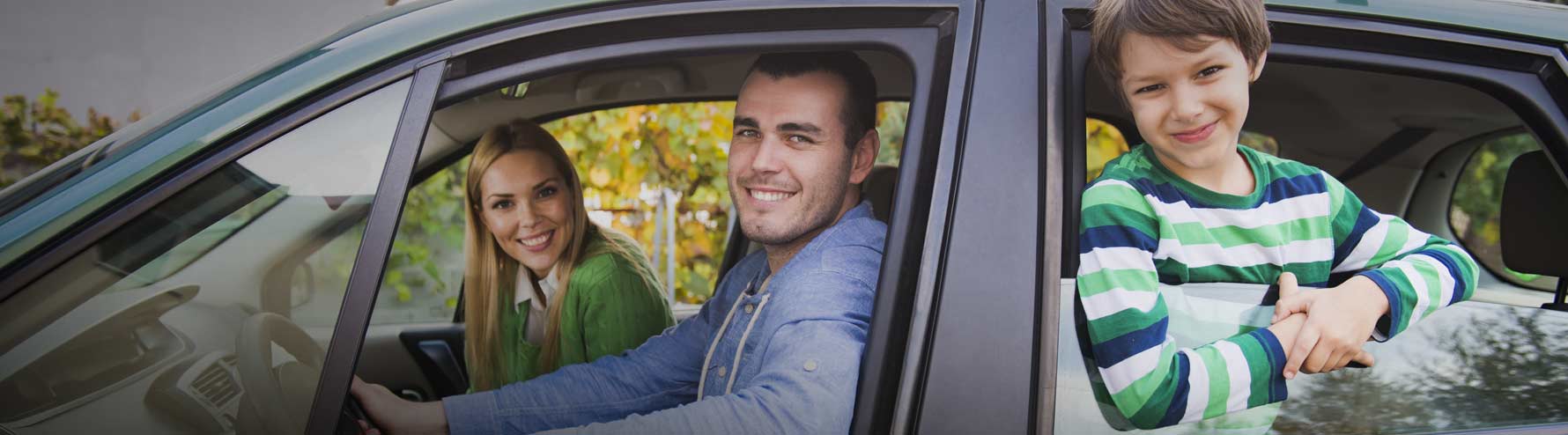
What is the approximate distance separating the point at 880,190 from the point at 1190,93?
4.06 ft

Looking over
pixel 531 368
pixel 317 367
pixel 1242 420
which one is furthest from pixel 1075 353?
pixel 531 368

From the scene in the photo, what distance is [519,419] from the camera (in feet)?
5.79

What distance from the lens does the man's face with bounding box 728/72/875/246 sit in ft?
5.57

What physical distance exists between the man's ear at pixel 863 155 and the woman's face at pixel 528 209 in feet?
2.87

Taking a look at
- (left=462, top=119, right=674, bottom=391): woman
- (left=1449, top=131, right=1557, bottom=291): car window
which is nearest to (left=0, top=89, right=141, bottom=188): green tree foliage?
(left=462, top=119, right=674, bottom=391): woman

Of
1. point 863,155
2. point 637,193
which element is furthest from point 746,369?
point 637,193

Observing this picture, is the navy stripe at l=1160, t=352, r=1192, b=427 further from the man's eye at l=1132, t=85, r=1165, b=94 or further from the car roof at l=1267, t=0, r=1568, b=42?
the car roof at l=1267, t=0, r=1568, b=42

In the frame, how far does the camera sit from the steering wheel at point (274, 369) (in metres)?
1.22

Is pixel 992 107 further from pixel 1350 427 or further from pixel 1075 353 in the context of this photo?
pixel 1350 427

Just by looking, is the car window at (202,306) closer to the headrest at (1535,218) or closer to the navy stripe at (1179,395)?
the navy stripe at (1179,395)

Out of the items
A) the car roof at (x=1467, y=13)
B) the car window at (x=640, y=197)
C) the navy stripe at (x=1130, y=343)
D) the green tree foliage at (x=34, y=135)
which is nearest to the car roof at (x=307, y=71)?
the car roof at (x=1467, y=13)

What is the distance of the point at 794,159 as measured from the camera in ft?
5.59

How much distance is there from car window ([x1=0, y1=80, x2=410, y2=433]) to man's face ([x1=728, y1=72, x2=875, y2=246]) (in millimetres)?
677

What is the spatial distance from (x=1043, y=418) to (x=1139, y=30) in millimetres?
502
